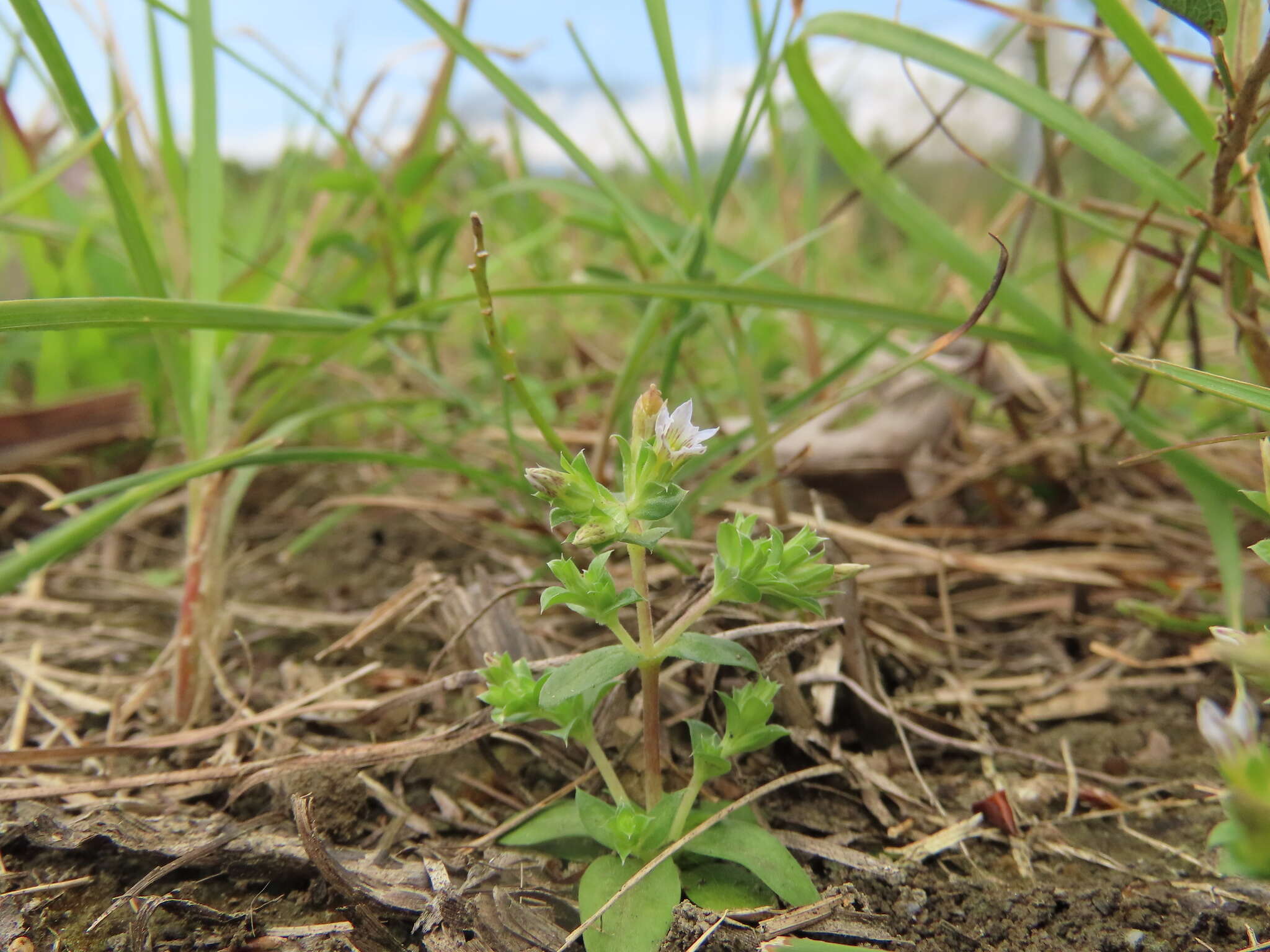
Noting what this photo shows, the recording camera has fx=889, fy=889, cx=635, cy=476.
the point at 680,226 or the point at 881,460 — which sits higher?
the point at 680,226

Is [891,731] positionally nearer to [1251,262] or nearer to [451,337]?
[1251,262]

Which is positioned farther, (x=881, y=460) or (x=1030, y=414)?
(x=1030, y=414)

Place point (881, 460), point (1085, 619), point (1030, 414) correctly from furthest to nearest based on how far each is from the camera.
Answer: point (1030, 414), point (881, 460), point (1085, 619)

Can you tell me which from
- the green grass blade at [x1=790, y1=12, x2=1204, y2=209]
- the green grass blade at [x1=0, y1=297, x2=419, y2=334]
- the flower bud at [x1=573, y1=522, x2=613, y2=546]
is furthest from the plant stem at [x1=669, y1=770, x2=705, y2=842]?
the green grass blade at [x1=790, y1=12, x2=1204, y2=209]

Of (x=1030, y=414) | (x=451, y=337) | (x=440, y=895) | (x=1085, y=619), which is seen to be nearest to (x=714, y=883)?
(x=440, y=895)

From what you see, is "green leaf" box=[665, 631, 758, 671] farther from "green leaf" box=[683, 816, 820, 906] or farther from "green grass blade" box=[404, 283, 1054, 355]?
"green grass blade" box=[404, 283, 1054, 355]

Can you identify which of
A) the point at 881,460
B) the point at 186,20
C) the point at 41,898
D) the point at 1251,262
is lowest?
the point at 41,898

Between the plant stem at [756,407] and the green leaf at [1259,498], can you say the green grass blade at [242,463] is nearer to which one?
the plant stem at [756,407]

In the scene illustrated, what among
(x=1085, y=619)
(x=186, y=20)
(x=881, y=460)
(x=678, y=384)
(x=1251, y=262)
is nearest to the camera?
(x=1251, y=262)
